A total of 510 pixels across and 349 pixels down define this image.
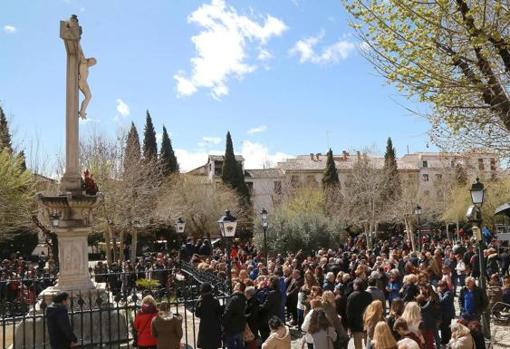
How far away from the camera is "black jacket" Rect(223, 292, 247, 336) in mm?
8488

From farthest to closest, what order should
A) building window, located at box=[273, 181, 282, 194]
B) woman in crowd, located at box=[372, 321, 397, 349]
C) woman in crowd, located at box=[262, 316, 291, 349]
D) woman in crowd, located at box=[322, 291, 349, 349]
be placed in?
building window, located at box=[273, 181, 282, 194], woman in crowd, located at box=[322, 291, 349, 349], woman in crowd, located at box=[262, 316, 291, 349], woman in crowd, located at box=[372, 321, 397, 349]

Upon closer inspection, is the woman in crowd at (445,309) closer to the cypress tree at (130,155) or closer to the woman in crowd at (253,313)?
the woman in crowd at (253,313)

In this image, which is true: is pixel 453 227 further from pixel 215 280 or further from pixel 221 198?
pixel 215 280

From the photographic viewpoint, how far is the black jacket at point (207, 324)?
8383 millimetres

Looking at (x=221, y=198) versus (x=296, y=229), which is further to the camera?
(x=221, y=198)

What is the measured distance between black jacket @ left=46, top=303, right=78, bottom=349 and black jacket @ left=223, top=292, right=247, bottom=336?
8.25 ft

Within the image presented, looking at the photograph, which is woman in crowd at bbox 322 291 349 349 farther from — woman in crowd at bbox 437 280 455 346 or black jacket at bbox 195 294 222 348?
woman in crowd at bbox 437 280 455 346

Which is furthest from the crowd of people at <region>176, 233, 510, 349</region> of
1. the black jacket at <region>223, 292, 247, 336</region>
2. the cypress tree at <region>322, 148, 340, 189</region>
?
the cypress tree at <region>322, 148, 340, 189</region>

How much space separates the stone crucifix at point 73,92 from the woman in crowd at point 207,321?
387 centimetres

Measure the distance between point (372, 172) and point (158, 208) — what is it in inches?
814

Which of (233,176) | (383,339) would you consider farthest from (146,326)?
(233,176)

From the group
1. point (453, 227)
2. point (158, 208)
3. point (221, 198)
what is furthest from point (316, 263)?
point (453, 227)

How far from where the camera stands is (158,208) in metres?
33.9

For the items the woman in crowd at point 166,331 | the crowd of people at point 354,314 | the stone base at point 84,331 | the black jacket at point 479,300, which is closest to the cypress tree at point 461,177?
the crowd of people at point 354,314
